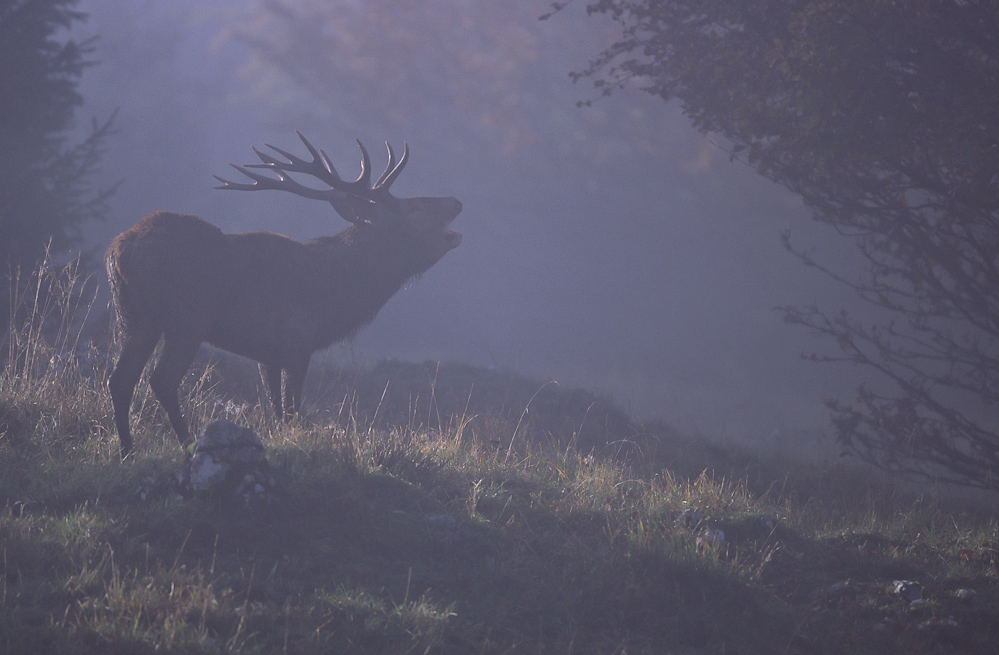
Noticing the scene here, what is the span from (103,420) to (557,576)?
384cm

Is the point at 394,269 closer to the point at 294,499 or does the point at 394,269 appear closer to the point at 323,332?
the point at 323,332

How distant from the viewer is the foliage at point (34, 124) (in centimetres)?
1377

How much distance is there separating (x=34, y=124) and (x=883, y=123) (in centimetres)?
1624

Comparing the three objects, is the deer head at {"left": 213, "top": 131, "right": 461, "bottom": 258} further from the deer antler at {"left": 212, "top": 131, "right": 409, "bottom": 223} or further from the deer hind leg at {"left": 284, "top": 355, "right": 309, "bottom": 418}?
the deer hind leg at {"left": 284, "top": 355, "right": 309, "bottom": 418}

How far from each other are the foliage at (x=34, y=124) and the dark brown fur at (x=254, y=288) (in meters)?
10.4

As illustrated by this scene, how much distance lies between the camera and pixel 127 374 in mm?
4887

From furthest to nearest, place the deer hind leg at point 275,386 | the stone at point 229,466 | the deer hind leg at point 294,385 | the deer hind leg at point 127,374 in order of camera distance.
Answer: the deer hind leg at point 275,386
the deer hind leg at point 294,385
the deer hind leg at point 127,374
the stone at point 229,466

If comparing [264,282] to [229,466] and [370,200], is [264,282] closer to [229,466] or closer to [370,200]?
[370,200]

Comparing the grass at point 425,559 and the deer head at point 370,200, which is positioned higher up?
the deer head at point 370,200

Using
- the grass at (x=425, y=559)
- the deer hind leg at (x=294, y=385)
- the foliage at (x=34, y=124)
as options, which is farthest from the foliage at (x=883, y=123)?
the foliage at (x=34, y=124)

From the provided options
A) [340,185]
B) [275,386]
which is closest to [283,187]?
[340,185]

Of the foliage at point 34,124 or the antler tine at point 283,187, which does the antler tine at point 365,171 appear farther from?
the foliage at point 34,124

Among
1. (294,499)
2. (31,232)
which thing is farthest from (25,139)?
(294,499)

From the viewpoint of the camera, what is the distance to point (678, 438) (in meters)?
10.5
